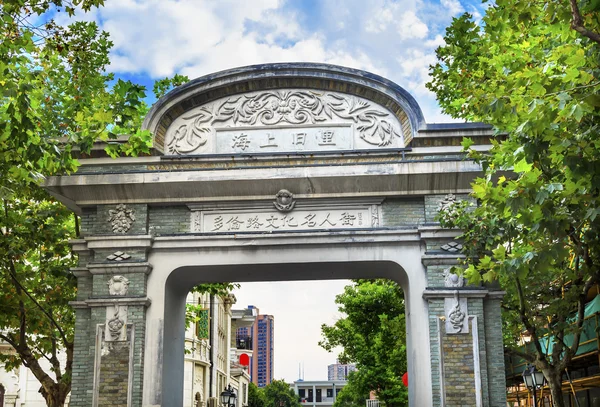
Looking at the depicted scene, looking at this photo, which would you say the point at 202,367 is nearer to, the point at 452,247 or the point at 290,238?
the point at 290,238

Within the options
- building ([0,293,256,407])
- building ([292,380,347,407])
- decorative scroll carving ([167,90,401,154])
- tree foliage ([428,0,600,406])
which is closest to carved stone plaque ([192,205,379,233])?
decorative scroll carving ([167,90,401,154])

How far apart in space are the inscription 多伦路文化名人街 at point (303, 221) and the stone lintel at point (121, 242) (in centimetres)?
95

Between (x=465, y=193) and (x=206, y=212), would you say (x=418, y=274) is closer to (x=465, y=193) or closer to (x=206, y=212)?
(x=465, y=193)

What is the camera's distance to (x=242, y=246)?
37.8 ft

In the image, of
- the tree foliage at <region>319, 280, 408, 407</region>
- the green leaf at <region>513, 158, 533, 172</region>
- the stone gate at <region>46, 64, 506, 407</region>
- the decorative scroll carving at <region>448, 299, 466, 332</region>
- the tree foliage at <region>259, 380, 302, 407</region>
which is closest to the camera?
the green leaf at <region>513, 158, 533, 172</region>

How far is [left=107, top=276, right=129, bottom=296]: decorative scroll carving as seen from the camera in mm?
11367

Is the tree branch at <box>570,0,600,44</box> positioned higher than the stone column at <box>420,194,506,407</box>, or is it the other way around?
the tree branch at <box>570,0,600,44</box>

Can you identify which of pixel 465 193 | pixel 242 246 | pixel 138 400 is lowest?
pixel 138 400

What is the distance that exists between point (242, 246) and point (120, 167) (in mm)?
2460

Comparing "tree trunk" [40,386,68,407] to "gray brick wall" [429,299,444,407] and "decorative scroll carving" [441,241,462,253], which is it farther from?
"decorative scroll carving" [441,241,462,253]

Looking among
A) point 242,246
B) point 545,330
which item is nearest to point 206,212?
point 242,246

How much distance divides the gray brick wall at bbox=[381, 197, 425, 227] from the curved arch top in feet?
3.11

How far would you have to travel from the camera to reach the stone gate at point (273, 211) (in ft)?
36.3

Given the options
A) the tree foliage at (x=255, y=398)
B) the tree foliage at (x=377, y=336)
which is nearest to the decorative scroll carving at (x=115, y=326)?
the tree foliage at (x=377, y=336)
